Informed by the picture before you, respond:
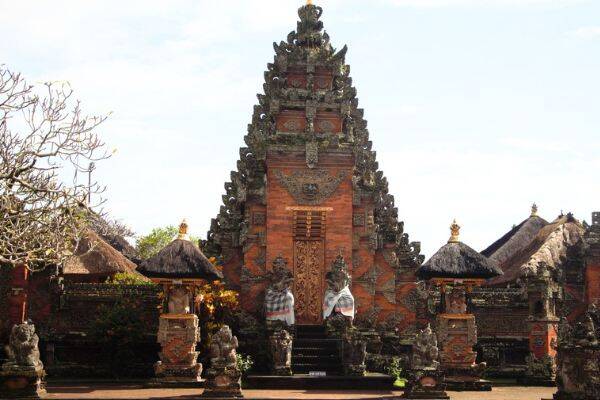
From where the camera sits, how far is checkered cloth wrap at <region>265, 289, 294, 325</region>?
81.8 feet

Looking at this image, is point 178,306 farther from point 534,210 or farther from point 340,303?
point 534,210

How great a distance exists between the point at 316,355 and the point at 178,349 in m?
3.77

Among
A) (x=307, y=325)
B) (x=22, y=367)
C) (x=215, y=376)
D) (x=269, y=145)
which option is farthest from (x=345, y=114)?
(x=22, y=367)

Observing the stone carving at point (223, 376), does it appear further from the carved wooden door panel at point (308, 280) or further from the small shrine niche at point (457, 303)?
the carved wooden door panel at point (308, 280)

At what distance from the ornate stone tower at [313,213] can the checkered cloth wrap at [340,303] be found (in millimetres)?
959

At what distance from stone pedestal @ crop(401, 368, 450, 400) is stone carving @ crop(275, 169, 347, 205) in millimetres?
7829

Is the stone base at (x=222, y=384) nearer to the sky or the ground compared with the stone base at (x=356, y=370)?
nearer to the ground

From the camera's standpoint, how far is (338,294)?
83.3ft

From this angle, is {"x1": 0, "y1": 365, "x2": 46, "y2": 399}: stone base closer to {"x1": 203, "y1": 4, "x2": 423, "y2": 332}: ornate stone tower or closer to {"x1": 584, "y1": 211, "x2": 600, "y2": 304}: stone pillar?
{"x1": 203, "y1": 4, "x2": 423, "y2": 332}: ornate stone tower

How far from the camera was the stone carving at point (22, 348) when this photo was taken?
19.5 meters

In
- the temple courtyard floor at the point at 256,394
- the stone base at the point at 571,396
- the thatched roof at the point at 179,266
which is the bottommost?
the temple courtyard floor at the point at 256,394

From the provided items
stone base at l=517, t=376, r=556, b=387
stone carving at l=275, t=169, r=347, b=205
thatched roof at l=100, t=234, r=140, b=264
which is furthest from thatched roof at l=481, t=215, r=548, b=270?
thatched roof at l=100, t=234, r=140, b=264

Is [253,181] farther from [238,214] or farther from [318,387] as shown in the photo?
[318,387]

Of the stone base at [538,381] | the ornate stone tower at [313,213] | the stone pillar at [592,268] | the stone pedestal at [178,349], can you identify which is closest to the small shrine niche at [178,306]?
the stone pedestal at [178,349]
